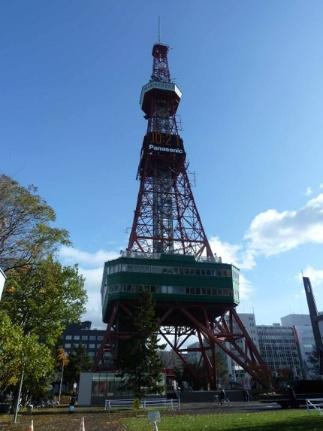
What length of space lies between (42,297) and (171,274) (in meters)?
41.5

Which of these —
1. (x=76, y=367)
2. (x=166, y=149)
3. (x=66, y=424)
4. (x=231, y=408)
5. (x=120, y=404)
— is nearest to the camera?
(x=66, y=424)

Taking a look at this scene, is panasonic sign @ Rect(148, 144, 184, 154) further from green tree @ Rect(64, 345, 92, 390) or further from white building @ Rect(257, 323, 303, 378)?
white building @ Rect(257, 323, 303, 378)

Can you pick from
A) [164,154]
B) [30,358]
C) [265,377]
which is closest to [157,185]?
[164,154]

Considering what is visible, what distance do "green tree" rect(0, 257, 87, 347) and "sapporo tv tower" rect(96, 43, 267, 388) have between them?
89.6 feet

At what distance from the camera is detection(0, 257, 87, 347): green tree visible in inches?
955

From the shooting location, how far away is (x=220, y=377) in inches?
3846

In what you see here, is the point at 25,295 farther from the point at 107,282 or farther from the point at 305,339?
the point at 305,339

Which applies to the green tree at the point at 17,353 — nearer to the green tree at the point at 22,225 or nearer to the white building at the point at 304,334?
the green tree at the point at 22,225

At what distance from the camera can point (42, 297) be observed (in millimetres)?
25312

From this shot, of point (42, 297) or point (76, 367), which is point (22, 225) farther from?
point (76, 367)

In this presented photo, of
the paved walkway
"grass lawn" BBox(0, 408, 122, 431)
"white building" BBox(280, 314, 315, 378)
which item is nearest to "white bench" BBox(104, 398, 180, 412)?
the paved walkway

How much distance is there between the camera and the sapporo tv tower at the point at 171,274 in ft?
208

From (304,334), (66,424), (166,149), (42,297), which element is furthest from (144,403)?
(304,334)

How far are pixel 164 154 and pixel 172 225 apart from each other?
55.9ft
